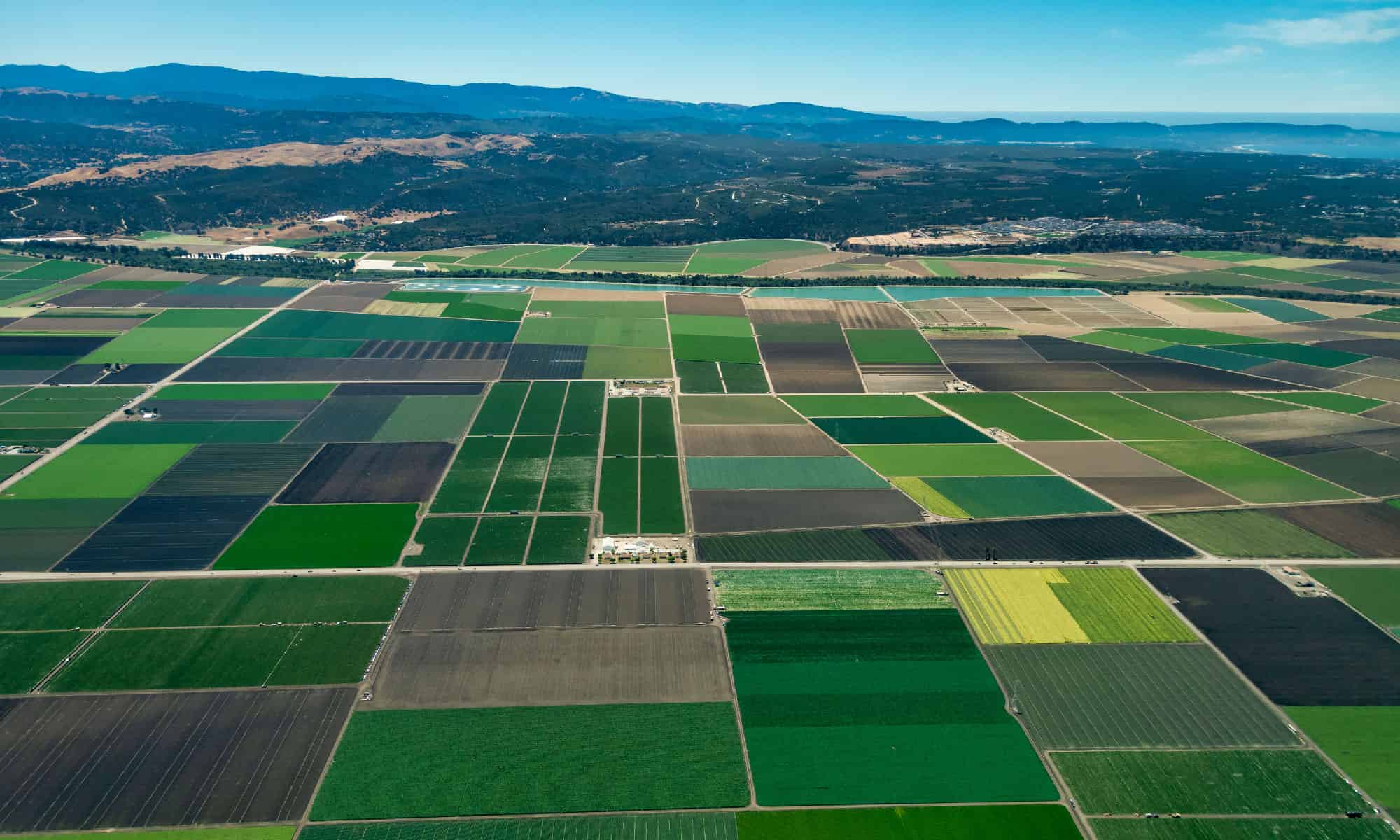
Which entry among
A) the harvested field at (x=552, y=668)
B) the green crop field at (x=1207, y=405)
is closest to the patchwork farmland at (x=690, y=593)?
the harvested field at (x=552, y=668)

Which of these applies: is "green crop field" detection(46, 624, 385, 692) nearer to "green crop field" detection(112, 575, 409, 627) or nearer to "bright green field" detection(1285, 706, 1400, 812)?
"green crop field" detection(112, 575, 409, 627)

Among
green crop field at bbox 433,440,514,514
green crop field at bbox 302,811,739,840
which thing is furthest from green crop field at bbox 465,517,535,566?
green crop field at bbox 302,811,739,840

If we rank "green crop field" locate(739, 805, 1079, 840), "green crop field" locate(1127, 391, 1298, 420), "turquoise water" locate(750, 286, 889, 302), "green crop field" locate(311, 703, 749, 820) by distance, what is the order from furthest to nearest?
"turquoise water" locate(750, 286, 889, 302)
"green crop field" locate(1127, 391, 1298, 420)
"green crop field" locate(311, 703, 749, 820)
"green crop field" locate(739, 805, 1079, 840)

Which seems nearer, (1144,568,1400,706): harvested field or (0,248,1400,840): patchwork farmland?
(0,248,1400,840): patchwork farmland

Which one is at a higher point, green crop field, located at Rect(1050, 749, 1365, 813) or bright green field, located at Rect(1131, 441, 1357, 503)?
bright green field, located at Rect(1131, 441, 1357, 503)

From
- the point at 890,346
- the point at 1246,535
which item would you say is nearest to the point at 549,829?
the point at 1246,535

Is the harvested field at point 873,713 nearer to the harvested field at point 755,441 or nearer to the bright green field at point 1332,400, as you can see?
the harvested field at point 755,441

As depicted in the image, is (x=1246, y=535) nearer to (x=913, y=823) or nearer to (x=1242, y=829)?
(x=1242, y=829)
